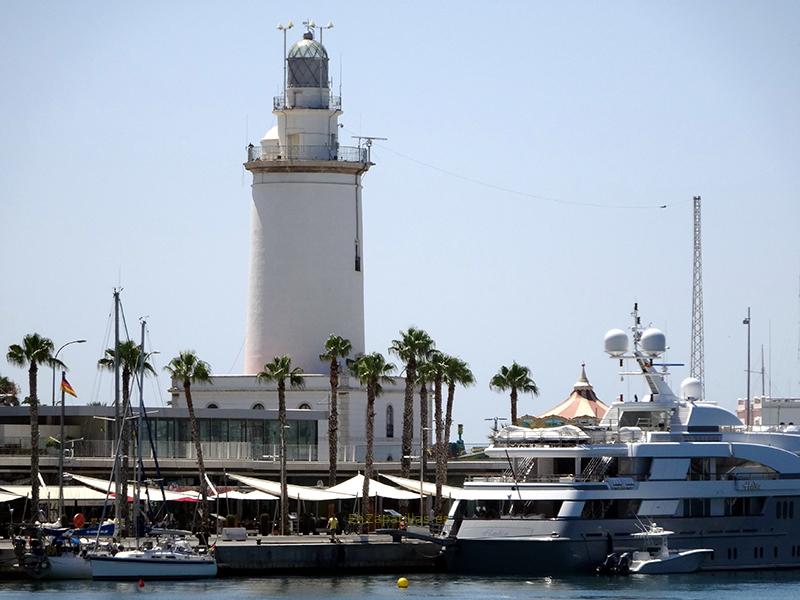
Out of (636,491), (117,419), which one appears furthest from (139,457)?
(636,491)

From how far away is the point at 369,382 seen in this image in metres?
87.2

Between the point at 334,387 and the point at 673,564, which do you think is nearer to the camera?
the point at 673,564

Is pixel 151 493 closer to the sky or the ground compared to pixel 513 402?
closer to the ground

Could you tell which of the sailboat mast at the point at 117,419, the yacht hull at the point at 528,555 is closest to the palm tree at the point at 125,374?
the sailboat mast at the point at 117,419

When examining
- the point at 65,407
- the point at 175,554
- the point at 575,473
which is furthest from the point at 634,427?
the point at 65,407

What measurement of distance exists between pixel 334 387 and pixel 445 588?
16.3m

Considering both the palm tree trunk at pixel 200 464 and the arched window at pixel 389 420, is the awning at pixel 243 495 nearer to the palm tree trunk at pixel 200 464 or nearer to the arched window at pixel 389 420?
the palm tree trunk at pixel 200 464

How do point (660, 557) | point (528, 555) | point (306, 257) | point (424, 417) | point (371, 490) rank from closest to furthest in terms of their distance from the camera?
point (528, 555) → point (660, 557) → point (371, 490) → point (424, 417) → point (306, 257)

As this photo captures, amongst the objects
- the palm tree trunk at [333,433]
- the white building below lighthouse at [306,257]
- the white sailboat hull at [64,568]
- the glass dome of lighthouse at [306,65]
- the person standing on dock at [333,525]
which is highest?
the glass dome of lighthouse at [306,65]

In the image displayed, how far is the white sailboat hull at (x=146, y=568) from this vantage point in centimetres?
7494

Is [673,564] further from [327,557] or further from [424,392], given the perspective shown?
[424,392]

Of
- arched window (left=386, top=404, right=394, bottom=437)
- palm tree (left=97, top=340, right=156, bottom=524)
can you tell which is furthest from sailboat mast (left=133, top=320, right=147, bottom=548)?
arched window (left=386, top=404, right=394, bottom=437)

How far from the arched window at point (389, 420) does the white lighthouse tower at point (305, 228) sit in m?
2.80

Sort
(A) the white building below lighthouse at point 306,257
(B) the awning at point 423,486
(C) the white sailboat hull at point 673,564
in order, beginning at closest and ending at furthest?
(C) the white sailboat hull at point 673,564 → (B) the awning at point 423,486 → (A) the white building below lighthouse at point 306,257
